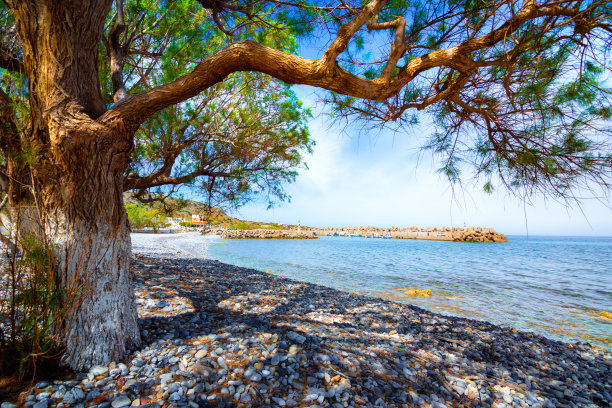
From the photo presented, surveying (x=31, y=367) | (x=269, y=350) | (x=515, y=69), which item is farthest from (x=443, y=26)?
(x=31, y=367)

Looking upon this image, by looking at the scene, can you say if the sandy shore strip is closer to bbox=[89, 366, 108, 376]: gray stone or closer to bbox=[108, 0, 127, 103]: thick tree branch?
bbox=[89, 366, 108, 376]: gray stone

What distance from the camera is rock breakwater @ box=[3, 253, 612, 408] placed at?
1810 mm

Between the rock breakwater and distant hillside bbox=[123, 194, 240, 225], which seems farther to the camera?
distant hillside bbox=[123, 194, 240, 225]

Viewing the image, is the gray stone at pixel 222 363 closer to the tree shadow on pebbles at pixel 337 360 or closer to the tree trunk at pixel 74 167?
the tree shadow on pebbles at pixel 337 360

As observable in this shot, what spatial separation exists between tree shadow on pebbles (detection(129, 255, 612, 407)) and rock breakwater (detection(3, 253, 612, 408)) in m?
0.01

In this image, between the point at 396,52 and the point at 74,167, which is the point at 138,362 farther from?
the point at 396,52

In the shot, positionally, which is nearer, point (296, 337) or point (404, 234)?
point (296, 337)

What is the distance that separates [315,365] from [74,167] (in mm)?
2519

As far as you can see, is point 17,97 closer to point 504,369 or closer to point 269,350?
point 269,350

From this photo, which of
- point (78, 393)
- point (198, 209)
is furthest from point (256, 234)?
point (78, 393)

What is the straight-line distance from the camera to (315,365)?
7.41 feet

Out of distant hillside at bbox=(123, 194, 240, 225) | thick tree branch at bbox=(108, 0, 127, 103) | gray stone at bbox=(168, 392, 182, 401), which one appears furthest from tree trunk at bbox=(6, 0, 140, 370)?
distant hillside at bbox=(123, 194, 240, 225)

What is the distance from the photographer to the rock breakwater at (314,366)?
1810 mm

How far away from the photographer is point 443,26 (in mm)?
2844
